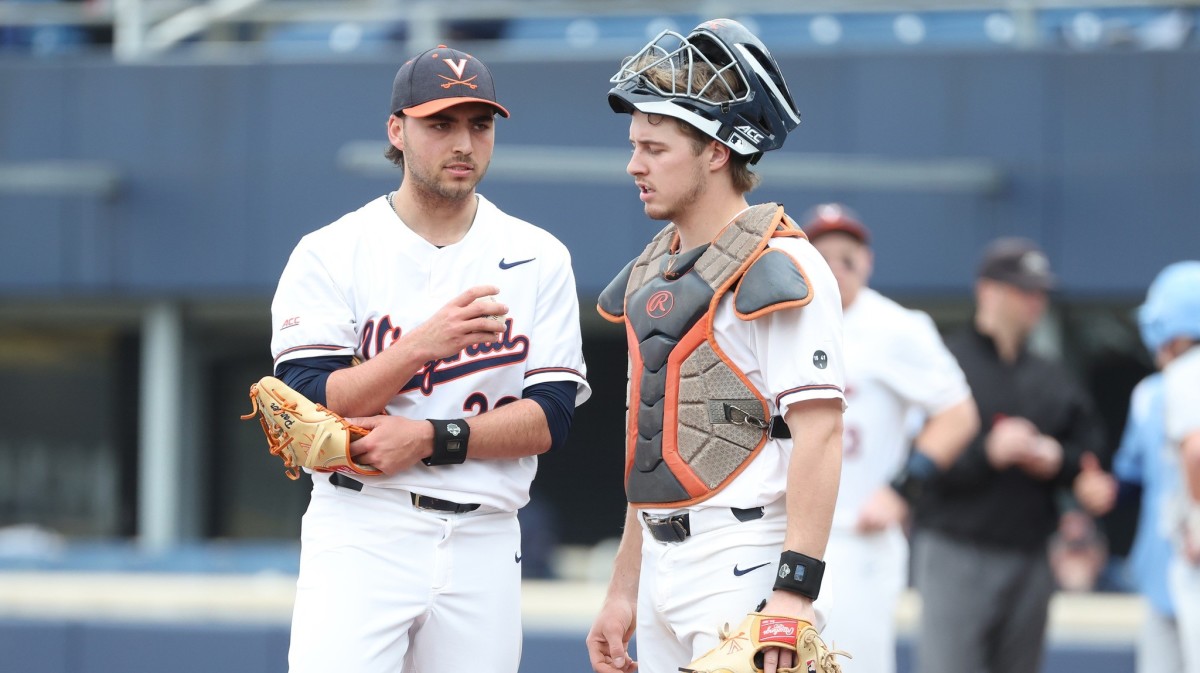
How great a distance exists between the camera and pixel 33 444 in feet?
38.9

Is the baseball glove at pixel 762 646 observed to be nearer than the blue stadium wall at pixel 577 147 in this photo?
Yes

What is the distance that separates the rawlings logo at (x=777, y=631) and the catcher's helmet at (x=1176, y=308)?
8.28 ft

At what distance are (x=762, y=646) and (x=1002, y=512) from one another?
3137 millimetres

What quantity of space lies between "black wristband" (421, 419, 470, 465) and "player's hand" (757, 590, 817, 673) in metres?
0.84

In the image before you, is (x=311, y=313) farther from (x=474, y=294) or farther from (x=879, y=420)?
(x=879, y=420)

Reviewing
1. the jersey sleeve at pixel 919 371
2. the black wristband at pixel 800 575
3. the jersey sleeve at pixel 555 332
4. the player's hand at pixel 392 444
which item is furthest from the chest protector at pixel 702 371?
the jersey sleeve at pixel 919 371

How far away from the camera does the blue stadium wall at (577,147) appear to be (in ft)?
31.9

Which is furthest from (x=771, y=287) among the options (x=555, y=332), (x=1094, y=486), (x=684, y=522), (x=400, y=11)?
(x=400, y=11)

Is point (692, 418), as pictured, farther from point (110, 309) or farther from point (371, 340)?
point (110, 309)

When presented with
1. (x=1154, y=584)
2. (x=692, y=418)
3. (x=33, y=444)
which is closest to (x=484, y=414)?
(x=692, y=418)

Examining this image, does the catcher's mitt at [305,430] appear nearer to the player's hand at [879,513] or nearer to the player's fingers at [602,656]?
the player's fingers at [602,656]

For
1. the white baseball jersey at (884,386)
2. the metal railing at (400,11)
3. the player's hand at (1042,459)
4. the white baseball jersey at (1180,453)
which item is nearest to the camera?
the white baseball jersey at (1180,453)

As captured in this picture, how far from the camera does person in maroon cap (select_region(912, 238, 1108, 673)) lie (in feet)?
19.3

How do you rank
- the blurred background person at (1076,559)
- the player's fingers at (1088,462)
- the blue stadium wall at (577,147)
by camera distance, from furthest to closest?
the blue stadium wall at (577,147), the blurred background person at (1076,559), the player's fingers at (1088,462)
